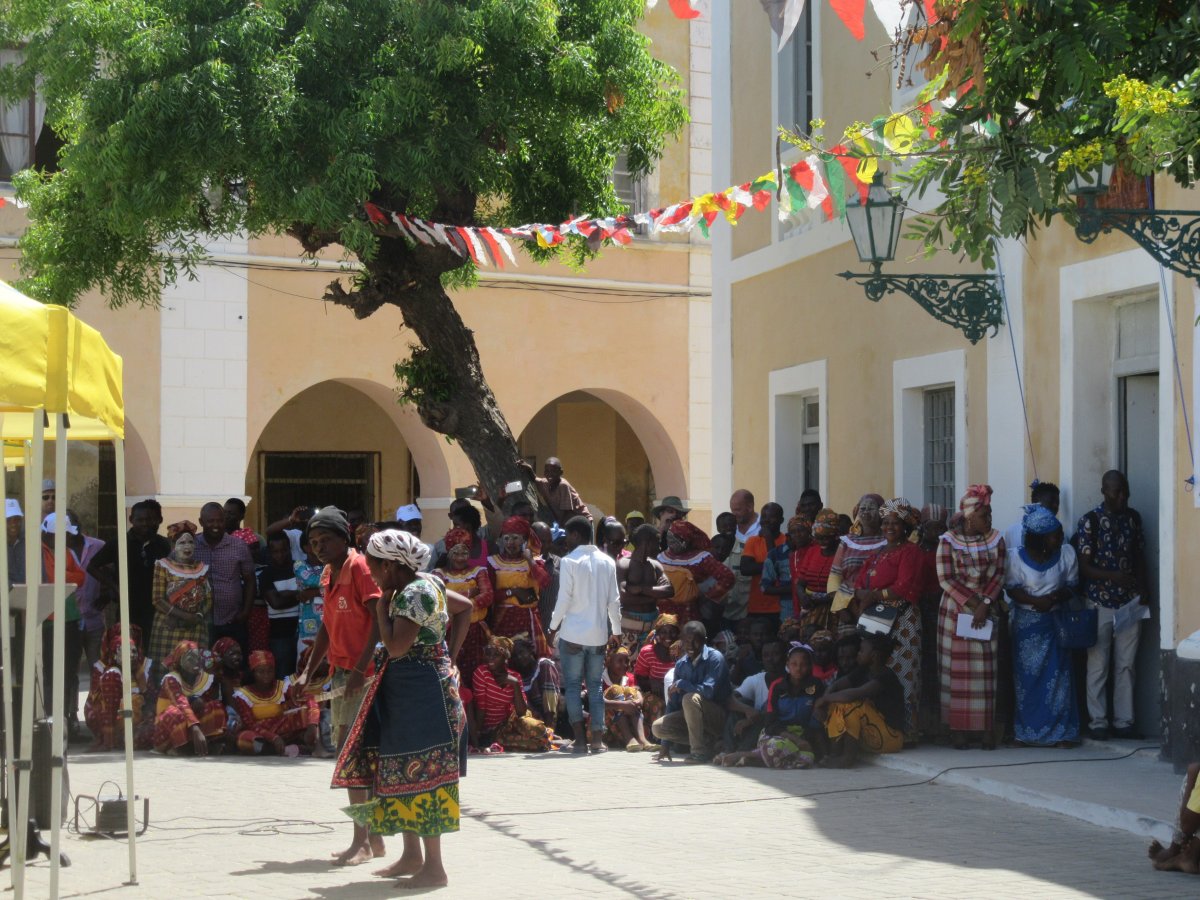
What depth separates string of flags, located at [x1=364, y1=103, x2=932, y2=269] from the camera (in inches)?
379

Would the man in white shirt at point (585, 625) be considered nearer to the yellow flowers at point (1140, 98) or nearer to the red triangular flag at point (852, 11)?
the red triangular flag at point (852, 11)

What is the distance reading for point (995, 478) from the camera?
13.2m

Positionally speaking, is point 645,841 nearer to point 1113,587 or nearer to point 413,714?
point 413,714

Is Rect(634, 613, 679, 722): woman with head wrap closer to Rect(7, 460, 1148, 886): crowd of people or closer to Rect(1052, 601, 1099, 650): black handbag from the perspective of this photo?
Rect(7, 460, 1148, 886): crowd of people

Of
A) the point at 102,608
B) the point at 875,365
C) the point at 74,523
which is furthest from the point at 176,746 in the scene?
the point at 875,365

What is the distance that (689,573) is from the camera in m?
13.5

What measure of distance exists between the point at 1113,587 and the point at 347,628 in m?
A: 5.63

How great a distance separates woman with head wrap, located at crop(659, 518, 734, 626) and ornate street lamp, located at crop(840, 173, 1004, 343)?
7.70 ft

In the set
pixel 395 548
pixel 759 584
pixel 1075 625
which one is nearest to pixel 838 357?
pixel 759 584

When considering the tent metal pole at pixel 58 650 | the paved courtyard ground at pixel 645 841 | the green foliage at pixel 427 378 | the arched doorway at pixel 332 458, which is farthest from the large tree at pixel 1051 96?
the arched doorway at pixel 332 458

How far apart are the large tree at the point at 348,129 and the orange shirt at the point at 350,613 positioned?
18.5 ft

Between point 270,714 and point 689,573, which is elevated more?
point 689,573

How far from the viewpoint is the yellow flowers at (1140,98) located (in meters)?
6.21

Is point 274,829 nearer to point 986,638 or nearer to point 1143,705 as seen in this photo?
point 986,638
